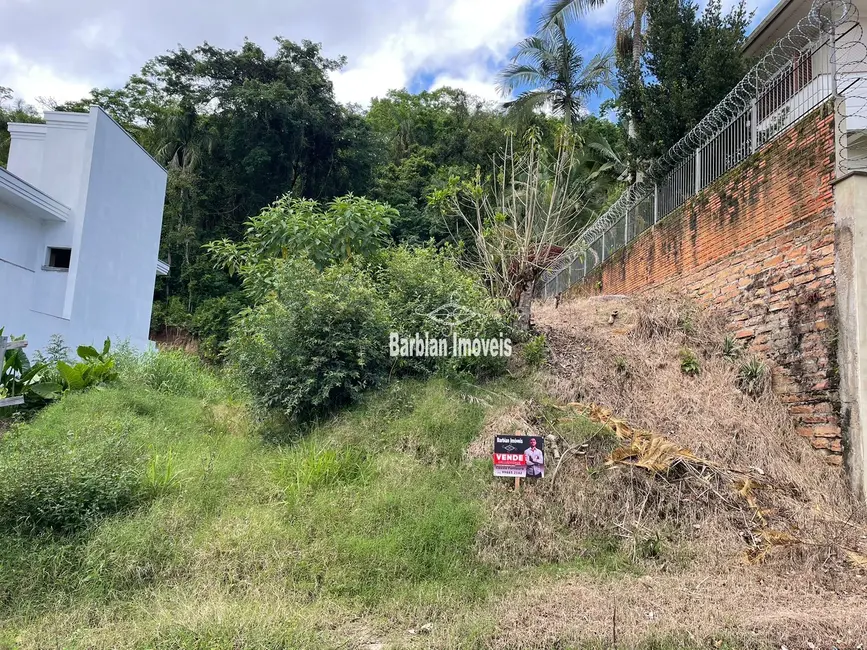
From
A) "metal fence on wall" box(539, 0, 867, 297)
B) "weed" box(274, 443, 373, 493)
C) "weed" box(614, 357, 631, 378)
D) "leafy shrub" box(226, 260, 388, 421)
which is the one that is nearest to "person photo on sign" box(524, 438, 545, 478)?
"weed" box(274, 443, 373, 493)

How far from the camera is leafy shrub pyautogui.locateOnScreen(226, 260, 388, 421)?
577 cm

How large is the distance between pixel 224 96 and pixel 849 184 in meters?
20.0

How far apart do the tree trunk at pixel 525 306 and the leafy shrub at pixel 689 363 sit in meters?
1.89

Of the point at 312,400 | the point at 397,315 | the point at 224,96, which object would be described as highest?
the point at 224,96

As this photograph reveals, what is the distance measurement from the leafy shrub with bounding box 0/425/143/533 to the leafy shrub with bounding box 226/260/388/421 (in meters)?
1.58

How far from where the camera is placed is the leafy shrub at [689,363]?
6.33 m

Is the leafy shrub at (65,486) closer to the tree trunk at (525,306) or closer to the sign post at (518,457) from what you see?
the sign post at (518,457)

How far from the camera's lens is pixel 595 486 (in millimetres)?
4574

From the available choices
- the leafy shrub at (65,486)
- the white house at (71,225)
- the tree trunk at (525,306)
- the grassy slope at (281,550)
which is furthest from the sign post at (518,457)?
the white house at (71,225)

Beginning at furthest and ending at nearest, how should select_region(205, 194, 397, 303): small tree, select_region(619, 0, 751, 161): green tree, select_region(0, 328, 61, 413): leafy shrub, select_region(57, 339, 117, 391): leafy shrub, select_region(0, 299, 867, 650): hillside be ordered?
select_region(619, 0, 751, 161): green tree < select_region(205, 194, 397, 303): small tree < select_region(57, 339, 117, 391): leafy shrub < select_region(0, 328, 61, 413): leafy shrub < select_region(0, 299, 867, 650): hillside

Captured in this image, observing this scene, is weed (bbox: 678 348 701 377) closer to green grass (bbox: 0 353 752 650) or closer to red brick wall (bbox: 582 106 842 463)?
red brick wall (bbox: 582 106 842 463)

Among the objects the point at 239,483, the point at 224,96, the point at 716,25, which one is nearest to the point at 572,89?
the point at 716,25

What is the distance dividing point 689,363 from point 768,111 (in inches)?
129

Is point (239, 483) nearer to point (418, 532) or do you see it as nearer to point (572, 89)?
point (418, 532)
